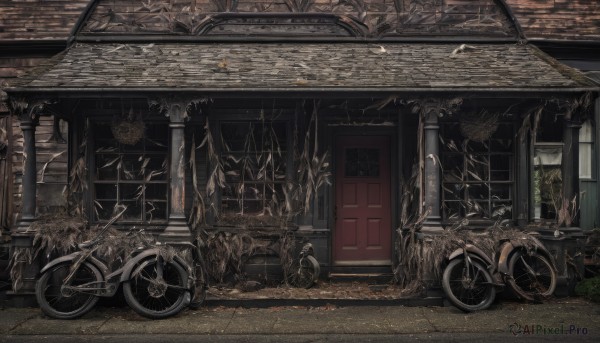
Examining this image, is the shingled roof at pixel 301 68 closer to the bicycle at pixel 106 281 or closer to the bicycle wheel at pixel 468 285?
the bicycle at pixel 106 281

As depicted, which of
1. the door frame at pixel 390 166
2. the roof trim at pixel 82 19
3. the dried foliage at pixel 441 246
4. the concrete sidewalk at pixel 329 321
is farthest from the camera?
the roof trim at pixel 82 19

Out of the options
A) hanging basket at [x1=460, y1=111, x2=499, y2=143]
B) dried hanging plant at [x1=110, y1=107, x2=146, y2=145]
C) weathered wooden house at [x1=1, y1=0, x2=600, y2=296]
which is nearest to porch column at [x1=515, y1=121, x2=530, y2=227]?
weathered wooden house at [x1=1, y1=0, x2=600, y2=296]

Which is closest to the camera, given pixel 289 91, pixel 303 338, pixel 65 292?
pixel 303 338

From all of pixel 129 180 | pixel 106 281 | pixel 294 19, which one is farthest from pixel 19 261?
pixel 294 19

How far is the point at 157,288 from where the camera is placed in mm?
7895

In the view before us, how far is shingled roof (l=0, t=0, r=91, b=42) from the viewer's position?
35.2ft

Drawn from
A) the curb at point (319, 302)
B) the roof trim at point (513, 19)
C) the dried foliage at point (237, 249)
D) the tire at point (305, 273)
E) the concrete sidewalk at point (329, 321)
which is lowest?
the concrete sidewalk at point (329, 321)

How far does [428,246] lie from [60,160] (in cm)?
663

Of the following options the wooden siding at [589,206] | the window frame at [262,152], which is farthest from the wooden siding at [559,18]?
the window frame at [262,152]

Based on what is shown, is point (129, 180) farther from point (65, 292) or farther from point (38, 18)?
point (38, 18)

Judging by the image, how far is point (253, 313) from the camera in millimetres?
8297

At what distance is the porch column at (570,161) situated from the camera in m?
9.10

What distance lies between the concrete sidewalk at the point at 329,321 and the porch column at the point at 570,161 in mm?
1677

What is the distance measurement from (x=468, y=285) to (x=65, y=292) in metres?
5.48
